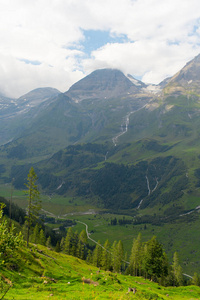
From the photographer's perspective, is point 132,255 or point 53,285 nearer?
point 53,285

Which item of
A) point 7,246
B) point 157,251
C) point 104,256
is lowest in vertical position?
point 104,256

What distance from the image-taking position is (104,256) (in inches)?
4112

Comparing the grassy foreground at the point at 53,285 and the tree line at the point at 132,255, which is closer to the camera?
the grassy foreground at the point at 53,285

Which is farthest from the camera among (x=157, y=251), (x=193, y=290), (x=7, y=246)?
(x=157, y=251)

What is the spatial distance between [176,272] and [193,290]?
167ft

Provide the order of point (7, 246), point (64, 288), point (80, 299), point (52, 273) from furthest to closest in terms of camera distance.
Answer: point (52, 273)
point (64, 288)
point (80, 299)
point (7, 246)

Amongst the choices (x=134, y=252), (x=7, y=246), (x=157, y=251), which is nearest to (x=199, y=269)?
(x=134, y=252)

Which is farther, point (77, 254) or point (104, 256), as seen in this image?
point (77, 254)

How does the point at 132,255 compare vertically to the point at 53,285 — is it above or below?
below

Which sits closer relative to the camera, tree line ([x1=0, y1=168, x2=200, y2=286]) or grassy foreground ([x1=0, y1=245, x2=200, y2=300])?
grassy foreground ([x1=0, y1=245, x2=200, y2=300])

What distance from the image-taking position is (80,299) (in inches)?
1045

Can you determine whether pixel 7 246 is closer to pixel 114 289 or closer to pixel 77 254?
pixel 114 289

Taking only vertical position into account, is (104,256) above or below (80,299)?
below

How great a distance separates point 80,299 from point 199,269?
220 meters
